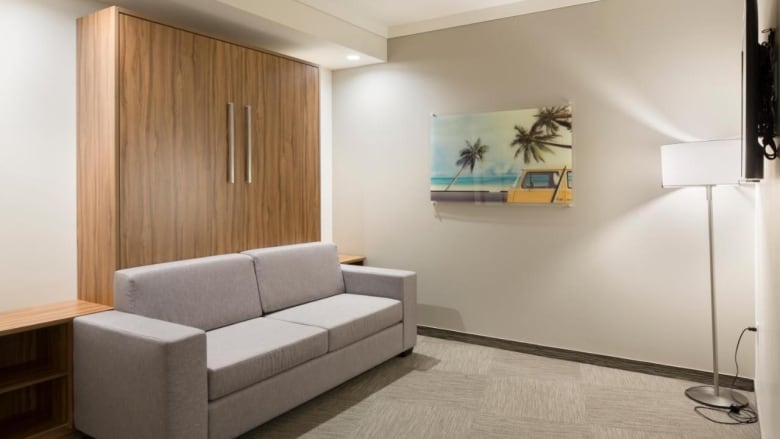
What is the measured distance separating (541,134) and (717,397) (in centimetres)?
196

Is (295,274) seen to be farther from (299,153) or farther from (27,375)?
(27,375)

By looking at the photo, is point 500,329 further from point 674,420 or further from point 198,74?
point 198,74

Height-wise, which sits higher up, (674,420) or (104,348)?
(104,348)

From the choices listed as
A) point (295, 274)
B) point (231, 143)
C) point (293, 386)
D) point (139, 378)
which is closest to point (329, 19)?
point (231, 143)

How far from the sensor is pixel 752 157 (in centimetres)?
168

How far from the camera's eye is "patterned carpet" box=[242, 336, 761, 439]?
2686mm

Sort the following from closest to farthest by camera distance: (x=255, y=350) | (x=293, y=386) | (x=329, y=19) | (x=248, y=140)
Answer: (x=255, y=350) < (x=293, y=386) < (x=248, y=140) < (x=329, y=19)

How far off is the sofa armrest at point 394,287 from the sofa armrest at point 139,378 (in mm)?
1677

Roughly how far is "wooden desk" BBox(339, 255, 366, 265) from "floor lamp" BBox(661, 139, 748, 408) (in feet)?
8.02

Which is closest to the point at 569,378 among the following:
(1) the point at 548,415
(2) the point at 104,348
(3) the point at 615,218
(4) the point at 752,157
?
(1) the point at 548,415

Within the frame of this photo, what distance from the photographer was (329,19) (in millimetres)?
3906

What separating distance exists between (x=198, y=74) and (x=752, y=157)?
2.84 meters

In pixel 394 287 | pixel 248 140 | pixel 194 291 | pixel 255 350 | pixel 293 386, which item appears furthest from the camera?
pixel 394 287

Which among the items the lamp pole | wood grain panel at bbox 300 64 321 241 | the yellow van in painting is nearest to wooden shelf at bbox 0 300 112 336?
wood grain panel at bbox 300 64 321 241
